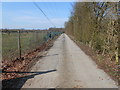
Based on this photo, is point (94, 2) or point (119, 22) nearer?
point (119, 22)

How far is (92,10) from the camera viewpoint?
14602 millimetres

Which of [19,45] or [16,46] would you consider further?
[16,46]

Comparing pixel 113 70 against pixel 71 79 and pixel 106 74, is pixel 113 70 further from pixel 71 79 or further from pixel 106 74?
pixel 71 79

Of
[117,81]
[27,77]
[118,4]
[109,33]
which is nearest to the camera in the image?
[117,81]

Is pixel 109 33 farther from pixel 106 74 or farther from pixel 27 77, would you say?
pixel 27 77

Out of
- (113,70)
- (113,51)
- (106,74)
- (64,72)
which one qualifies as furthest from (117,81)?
(113,51)

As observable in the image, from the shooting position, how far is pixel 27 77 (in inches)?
229

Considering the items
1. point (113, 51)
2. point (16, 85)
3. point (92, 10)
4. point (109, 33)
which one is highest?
point (92, 10)

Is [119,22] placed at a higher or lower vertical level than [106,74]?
higher

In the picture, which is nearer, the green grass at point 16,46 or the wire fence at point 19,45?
the wire fence at point 19,45

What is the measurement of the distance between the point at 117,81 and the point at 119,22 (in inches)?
128

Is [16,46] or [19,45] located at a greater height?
[19,45]

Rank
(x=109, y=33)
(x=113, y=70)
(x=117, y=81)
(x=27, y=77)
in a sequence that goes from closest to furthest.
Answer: (x=117, y=81)
(x=27, y=77)
(x=113, y=70)
(x=109, y=33)

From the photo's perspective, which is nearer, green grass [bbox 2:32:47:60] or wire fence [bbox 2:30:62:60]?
wire fence [bbox 2:30:62:60]
